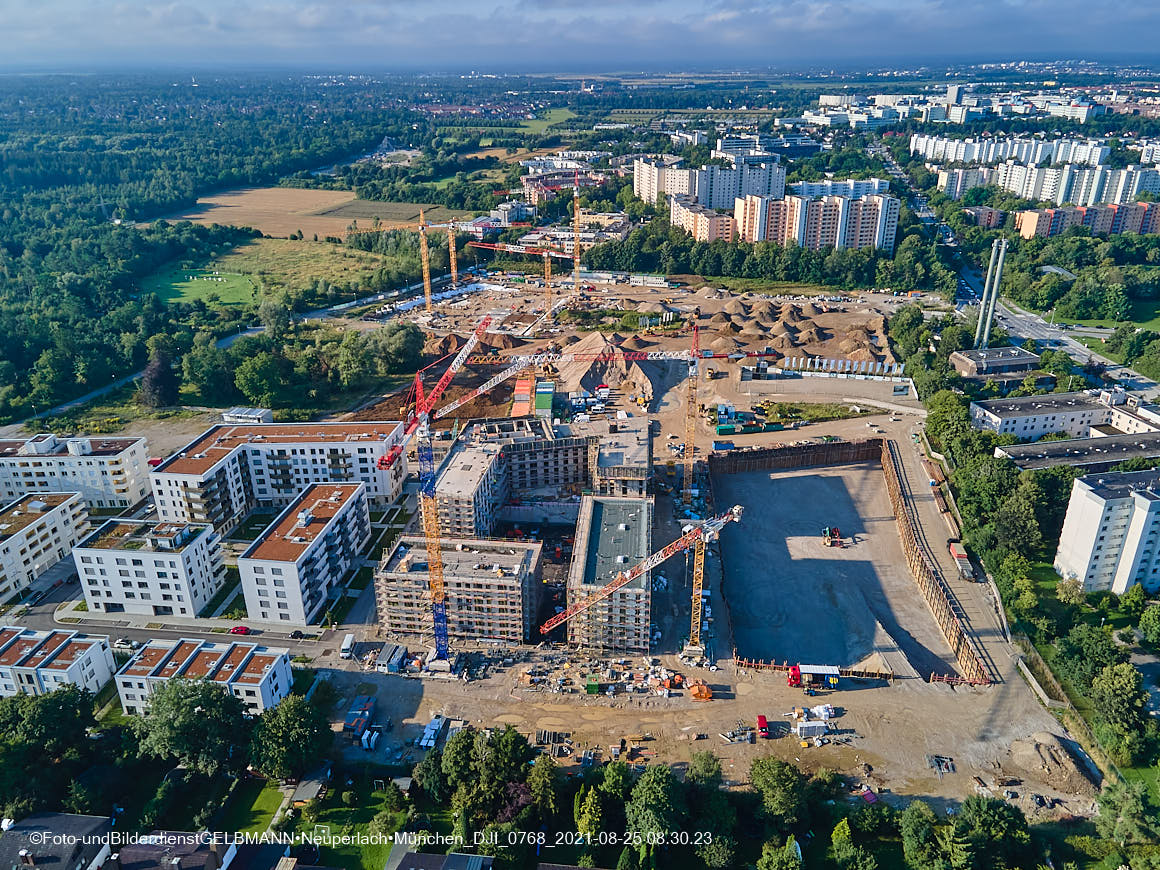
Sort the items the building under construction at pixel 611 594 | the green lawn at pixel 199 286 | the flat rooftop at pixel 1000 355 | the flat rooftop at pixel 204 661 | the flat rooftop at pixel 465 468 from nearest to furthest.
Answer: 1. the flat rooftop at pixel 204 661
2. the building under construction at pixel 611 594
3. the flat rooftop at pixel 465 468
4. the flat rooftop at pixel 1000 355
5. the green lawn at pixel 199 286

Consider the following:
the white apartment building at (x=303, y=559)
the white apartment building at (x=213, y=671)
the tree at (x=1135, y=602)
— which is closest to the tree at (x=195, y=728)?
the white apartment building at (x=213, y=671)

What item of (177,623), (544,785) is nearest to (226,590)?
(177,623)

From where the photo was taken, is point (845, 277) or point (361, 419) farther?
point (845, 277)

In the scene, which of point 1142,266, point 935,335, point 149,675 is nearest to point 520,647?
point 149,675

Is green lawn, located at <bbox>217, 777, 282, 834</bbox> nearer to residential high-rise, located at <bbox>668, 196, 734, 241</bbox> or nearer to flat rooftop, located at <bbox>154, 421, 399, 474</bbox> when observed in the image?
flat rooftop, located at <bbox>154, 421, 399, 474</bbox>

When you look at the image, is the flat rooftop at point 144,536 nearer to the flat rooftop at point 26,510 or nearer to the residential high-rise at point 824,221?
the flat rooftop at point 26,510

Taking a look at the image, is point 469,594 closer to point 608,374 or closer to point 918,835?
point 918,835

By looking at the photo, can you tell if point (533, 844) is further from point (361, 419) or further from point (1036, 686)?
point (361, 419)
